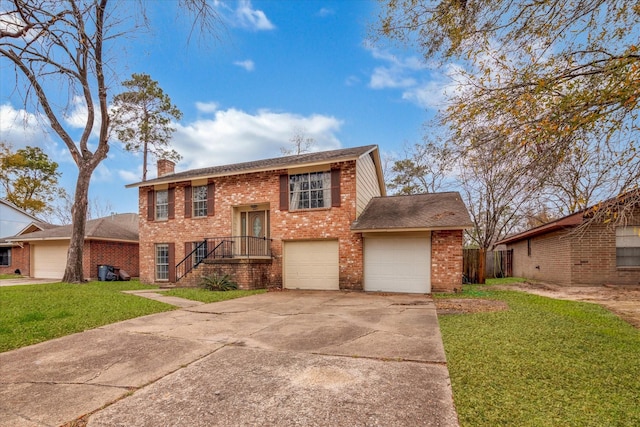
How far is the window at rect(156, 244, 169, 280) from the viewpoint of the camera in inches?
611

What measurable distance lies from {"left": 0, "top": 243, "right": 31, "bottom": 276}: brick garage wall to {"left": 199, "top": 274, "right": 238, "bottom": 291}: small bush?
59.1 feet

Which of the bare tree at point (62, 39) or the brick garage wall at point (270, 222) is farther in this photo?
the brick garage wall at point (270, 222)

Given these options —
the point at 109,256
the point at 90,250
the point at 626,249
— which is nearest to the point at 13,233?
the point at 109,256

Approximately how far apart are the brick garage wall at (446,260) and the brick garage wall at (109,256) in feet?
56.7

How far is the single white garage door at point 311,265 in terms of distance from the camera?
12469mm

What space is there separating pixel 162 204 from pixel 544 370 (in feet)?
52.0

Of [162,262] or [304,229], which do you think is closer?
[304,229]

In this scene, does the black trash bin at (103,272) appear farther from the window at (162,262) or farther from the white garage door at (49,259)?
the window at (162,262)

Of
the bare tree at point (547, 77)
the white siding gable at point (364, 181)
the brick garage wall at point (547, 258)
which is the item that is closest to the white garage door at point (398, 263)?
the white siding gable at point (364, 181)

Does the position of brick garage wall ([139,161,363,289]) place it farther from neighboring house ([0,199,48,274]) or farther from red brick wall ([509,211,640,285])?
neighboring house ([0,199,48,274])

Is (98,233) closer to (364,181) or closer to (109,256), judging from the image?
(109,256)

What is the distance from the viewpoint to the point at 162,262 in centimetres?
1567

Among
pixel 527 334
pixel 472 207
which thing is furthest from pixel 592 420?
pixel 472 207

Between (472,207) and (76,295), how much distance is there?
72.8ft
